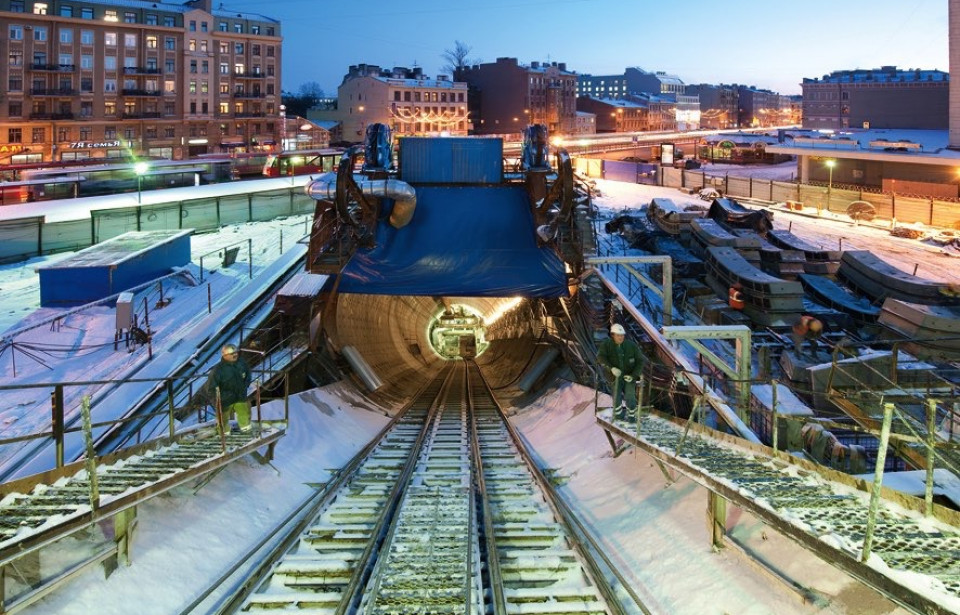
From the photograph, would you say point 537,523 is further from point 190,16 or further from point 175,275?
point 190,16

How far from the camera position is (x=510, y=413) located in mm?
16422

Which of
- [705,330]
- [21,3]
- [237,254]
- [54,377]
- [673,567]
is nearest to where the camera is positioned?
[673,567]

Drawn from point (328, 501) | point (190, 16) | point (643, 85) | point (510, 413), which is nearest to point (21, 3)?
point (190, 16)

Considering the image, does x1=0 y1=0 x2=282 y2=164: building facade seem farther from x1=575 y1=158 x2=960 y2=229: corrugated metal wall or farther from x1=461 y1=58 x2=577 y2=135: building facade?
x1=575 y1=158 x2=960 y2=229: corrugated metal wall

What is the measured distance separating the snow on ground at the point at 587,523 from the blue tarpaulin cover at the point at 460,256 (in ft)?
14.9

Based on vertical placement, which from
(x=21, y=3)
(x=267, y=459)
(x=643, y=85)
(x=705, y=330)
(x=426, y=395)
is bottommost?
(x=426, y=395)

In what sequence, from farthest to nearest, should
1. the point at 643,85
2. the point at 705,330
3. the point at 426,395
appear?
the point at 643,85 → the point at 426,395 → the point at 705,330

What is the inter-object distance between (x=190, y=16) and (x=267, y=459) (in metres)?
67.0

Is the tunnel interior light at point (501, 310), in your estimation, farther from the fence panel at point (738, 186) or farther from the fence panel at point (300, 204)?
the fence panel at point (738, 186)

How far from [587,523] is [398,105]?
79.6m

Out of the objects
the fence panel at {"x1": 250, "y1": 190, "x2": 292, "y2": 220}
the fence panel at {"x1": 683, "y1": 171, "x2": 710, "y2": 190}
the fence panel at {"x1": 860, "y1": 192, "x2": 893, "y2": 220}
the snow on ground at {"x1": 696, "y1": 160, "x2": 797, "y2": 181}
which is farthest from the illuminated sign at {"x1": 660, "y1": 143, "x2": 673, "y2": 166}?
the fence panel at {"x1": 250, "y1": 190, "x2": 292, "y2": 220}

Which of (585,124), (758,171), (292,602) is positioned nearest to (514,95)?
(585,124)

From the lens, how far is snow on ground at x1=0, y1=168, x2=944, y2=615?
256 inches

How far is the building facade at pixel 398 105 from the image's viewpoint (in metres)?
83.2
